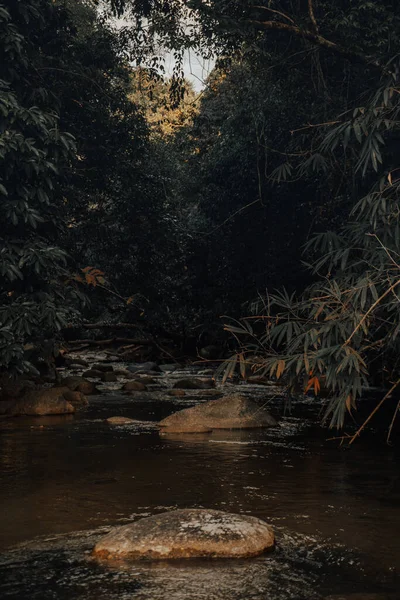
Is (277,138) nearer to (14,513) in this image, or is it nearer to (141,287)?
(141,287)

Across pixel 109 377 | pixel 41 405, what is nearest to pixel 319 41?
pixel 41 405

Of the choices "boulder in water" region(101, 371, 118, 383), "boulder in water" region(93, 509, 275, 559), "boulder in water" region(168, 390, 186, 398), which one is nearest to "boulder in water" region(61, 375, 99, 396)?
"boulder in water" region(168, 390, 186, 398)

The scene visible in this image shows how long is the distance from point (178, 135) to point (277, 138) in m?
5.54

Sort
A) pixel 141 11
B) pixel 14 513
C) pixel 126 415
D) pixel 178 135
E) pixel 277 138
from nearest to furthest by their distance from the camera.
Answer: pixel 14 513 → pixel 126 415 → pixel 141 11 → pixel 277 138 → pixel 178 135

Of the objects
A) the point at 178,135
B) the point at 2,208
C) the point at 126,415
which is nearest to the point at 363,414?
the point at 126,415

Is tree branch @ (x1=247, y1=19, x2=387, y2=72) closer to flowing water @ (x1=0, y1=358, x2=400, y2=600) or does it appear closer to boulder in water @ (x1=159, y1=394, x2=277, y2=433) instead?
boulder in water @ (x1=159, y1=394, x2=277, y2=433)

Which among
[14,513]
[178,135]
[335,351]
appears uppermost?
[178,135]

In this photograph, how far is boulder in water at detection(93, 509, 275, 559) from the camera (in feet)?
18.8

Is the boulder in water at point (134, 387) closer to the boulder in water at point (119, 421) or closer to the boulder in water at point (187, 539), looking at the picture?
the boulder in water at point (119, 421)

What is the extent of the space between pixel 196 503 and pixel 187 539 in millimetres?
1663

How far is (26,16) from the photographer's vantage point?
40.2ft

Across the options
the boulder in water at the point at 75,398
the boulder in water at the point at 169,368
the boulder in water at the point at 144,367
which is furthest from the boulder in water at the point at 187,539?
the boulder in water at the point at 169,368

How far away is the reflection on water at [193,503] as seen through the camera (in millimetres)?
5273

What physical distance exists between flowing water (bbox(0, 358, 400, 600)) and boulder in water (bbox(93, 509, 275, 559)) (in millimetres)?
98
